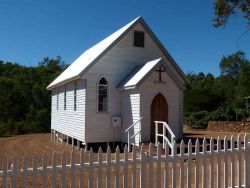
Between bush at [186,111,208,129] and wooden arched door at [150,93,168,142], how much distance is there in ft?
64.2

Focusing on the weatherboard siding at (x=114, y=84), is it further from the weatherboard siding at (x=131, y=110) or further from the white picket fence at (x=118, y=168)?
A: the white picket fence at (x=118, y=168)

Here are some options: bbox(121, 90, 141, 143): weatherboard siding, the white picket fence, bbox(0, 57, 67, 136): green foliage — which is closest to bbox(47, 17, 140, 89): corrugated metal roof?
bbox(121, 90, 141, 143): weatherboard siding

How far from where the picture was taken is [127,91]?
62.2 feet

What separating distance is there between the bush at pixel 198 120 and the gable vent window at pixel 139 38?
1884cm

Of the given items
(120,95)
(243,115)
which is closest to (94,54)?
(120,95)

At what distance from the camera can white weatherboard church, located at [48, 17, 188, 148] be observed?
58.4 ft

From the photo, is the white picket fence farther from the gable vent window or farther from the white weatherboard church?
the gable vent window

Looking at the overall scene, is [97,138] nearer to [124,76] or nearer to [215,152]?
[124,76]

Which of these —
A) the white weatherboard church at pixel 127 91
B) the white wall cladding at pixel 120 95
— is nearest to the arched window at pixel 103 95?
the white weatherboard church at pixel 127 91

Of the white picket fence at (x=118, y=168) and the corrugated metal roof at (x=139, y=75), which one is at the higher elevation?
the corrugated metal roof at (x=139, y=75)

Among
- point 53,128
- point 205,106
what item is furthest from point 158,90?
point 205,106

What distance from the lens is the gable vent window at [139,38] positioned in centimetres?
2036

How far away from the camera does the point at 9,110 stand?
51719 mm

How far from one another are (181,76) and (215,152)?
43.7 feet
